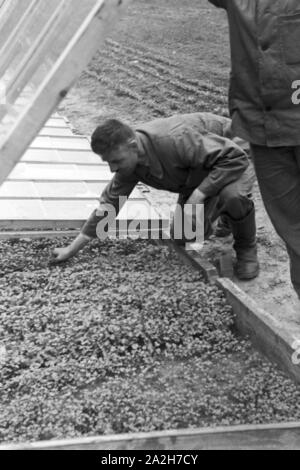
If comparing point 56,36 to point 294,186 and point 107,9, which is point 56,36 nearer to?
point 107,9

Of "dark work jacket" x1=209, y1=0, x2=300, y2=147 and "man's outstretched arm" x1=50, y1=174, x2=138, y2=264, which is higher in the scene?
"dark work jacket" x1=209, y1=0, x2=300, y2=147

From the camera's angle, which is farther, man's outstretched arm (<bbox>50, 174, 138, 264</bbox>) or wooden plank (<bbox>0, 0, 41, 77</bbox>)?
man's outstretched arm (<bbox>50, 174, 138, 264</bbox>)

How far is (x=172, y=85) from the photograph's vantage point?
11.2 meters

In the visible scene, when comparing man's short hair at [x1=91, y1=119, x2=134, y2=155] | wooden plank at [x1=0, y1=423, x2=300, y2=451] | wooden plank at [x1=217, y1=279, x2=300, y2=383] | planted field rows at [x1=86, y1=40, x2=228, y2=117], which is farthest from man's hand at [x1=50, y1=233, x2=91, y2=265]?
planted field rows at [x1=86, y1=40, x2=228, y2=117]

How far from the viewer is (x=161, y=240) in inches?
218

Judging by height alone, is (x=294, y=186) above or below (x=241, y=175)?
above

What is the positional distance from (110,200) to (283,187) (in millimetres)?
1834

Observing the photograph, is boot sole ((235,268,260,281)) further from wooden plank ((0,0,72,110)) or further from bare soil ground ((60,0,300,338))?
wooden plank ((0,0,72,110))

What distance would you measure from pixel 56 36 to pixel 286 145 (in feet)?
4.00

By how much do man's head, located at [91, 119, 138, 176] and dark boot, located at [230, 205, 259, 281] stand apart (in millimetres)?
1020

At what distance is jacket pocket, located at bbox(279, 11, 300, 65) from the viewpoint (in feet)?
9.86

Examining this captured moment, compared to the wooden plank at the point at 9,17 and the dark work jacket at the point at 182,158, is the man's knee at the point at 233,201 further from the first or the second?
the wooden plank at the point at 9,17

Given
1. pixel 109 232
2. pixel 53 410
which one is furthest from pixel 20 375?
pixel 109 232
